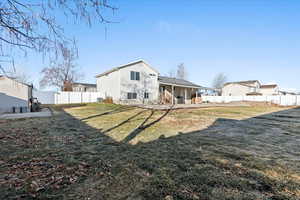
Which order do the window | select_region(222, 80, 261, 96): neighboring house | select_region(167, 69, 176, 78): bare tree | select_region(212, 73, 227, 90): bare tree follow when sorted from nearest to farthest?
the window → select_region(222, 80, 261, 96): neighboring house → select_region(167, 69, 176, 78): bare tree → select_region(212, 73, 227, 90): bare tree

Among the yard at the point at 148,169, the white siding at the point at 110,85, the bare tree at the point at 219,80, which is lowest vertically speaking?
the yard at the point at 148,169

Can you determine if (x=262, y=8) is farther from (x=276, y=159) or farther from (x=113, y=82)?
(x=113, y=82)

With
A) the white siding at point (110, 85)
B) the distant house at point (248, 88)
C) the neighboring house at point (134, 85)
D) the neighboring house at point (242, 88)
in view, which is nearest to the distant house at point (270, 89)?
the distant house at point (248, 88)

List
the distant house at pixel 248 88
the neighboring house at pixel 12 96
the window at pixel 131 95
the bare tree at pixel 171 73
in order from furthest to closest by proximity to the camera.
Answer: the bare tree at pixel 171 73 → the distant house at pixel 248 88 → the window at pixel 131 95 → the neighboring house at pixel 12 96

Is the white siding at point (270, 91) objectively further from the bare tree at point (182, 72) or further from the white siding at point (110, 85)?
the white siding at point (110, 85)

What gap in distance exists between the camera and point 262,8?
10.2 meters

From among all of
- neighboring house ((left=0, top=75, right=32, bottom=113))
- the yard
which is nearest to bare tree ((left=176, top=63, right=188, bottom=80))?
neighboring house ((left=0, top=75, right=32, bottom=113))

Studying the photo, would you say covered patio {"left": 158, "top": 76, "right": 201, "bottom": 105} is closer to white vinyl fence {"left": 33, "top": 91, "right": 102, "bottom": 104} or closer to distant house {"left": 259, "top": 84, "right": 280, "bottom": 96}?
white vinyl fence {"left": 33, "top": 91, "right": 102, "bottom": 104}

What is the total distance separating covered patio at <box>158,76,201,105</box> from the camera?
72.6 feet

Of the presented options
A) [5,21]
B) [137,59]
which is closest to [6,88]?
[137,59]

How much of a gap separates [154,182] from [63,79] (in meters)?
35.8

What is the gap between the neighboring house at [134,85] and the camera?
1856cm

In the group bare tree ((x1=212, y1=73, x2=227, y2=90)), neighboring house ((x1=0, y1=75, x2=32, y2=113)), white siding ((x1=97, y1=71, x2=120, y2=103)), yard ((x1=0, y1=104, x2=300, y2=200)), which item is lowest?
yard ((x1=0, y1=104, x2=300, y2=200))

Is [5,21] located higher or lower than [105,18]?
lower
